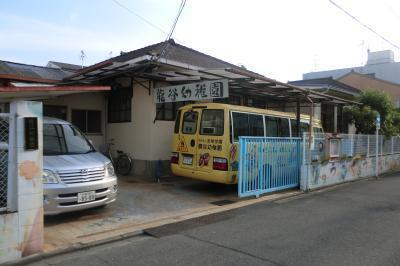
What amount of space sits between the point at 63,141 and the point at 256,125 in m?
5.10

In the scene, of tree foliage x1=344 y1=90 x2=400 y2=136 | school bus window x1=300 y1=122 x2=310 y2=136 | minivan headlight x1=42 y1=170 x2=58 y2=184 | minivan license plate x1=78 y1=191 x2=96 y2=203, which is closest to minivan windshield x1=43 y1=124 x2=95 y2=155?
minivan headlight x1=42 y1=170 x2=58 y2=184

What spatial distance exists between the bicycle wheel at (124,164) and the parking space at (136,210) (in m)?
0.50

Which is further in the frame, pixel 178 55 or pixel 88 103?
pixel 88 103

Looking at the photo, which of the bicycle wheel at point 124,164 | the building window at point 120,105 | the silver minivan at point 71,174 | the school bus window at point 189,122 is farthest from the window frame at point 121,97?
the silver minivan at point 71,174

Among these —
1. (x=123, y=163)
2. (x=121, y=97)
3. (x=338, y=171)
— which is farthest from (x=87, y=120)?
(x=338, y=171)

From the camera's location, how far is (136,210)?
7.89 m

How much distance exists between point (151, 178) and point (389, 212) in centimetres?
666

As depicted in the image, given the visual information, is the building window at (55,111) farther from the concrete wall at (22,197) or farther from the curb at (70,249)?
the concrete wall at (22,197)

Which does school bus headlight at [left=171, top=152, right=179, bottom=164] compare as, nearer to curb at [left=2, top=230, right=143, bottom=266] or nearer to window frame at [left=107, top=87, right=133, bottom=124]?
window frame at [left=107, top=87, right=133, bottom=124]

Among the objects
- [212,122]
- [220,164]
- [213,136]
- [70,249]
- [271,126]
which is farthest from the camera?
[271,126]

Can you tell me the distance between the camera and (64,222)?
6.78m

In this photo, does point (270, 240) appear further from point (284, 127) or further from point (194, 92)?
point (284, 127)

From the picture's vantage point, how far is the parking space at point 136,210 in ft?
20.2

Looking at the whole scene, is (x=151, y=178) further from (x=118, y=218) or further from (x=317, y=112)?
(x=317, y=112)
